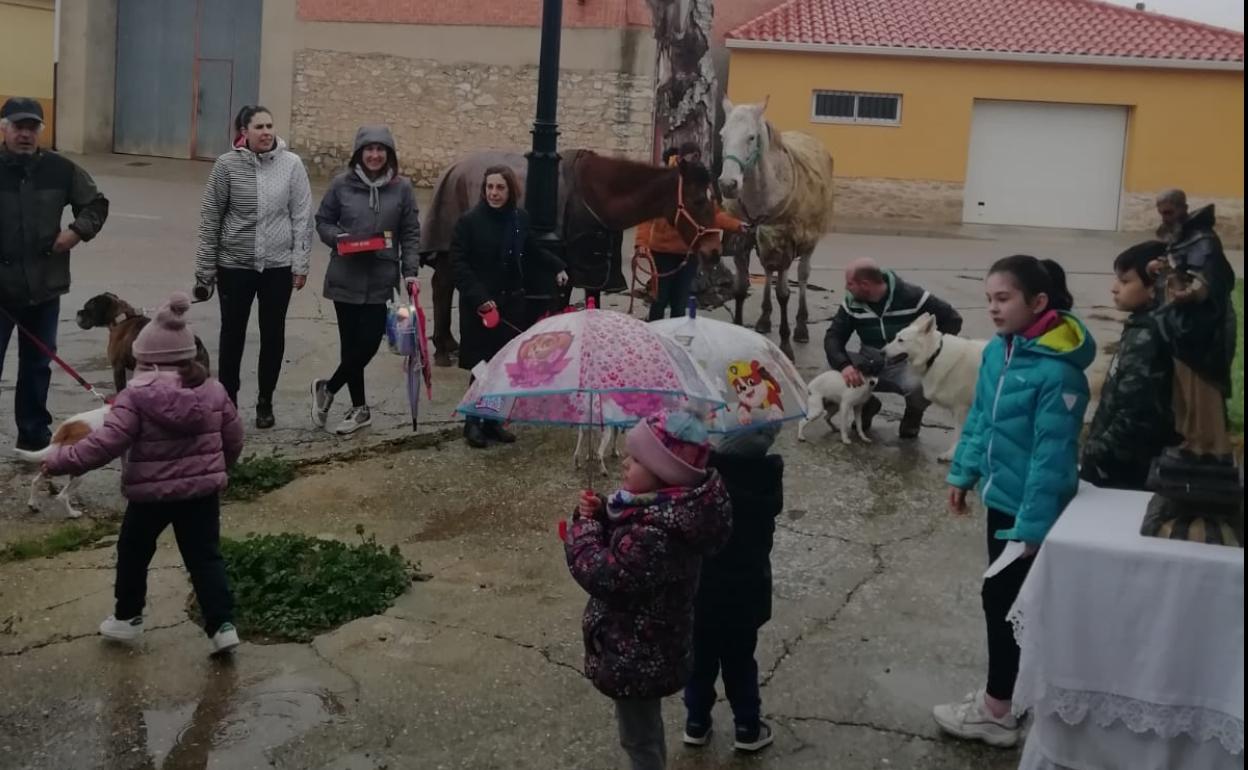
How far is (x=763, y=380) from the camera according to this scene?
4.73 metres

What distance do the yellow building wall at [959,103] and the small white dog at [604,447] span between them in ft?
59.9

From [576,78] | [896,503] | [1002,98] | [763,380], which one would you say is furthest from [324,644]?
[1002,98]

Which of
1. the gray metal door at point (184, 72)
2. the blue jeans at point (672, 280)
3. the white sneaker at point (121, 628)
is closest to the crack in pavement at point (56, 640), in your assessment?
the white sneaker at point (121, 628)

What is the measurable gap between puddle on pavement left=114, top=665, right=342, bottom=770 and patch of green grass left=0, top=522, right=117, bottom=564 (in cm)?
165

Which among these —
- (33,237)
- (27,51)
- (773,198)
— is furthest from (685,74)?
(27,51)

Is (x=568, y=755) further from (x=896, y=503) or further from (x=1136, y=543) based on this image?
(x=896, y=503)

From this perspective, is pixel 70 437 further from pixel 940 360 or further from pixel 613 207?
pixel 940 360

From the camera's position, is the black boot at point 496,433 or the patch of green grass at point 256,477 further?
the black boot at point 496,433

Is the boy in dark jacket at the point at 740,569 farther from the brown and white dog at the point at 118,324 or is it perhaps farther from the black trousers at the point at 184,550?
the brown and white dog at the point at 118,324

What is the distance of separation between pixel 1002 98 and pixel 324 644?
2285 cm

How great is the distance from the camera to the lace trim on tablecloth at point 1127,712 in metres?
3.65

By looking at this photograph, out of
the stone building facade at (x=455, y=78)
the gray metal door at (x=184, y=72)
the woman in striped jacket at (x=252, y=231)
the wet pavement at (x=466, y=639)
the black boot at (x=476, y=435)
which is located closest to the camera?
the wet pavement at (x=466, y=639)

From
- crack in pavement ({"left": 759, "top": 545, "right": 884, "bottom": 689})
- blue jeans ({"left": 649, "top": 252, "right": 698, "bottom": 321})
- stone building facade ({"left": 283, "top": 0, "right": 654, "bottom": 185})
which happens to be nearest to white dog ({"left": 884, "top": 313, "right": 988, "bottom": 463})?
crack in pavement ({"left": 759, "top": 545, "right": 884, "bottom": 689})

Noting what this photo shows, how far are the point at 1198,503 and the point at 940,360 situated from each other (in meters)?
4.26
